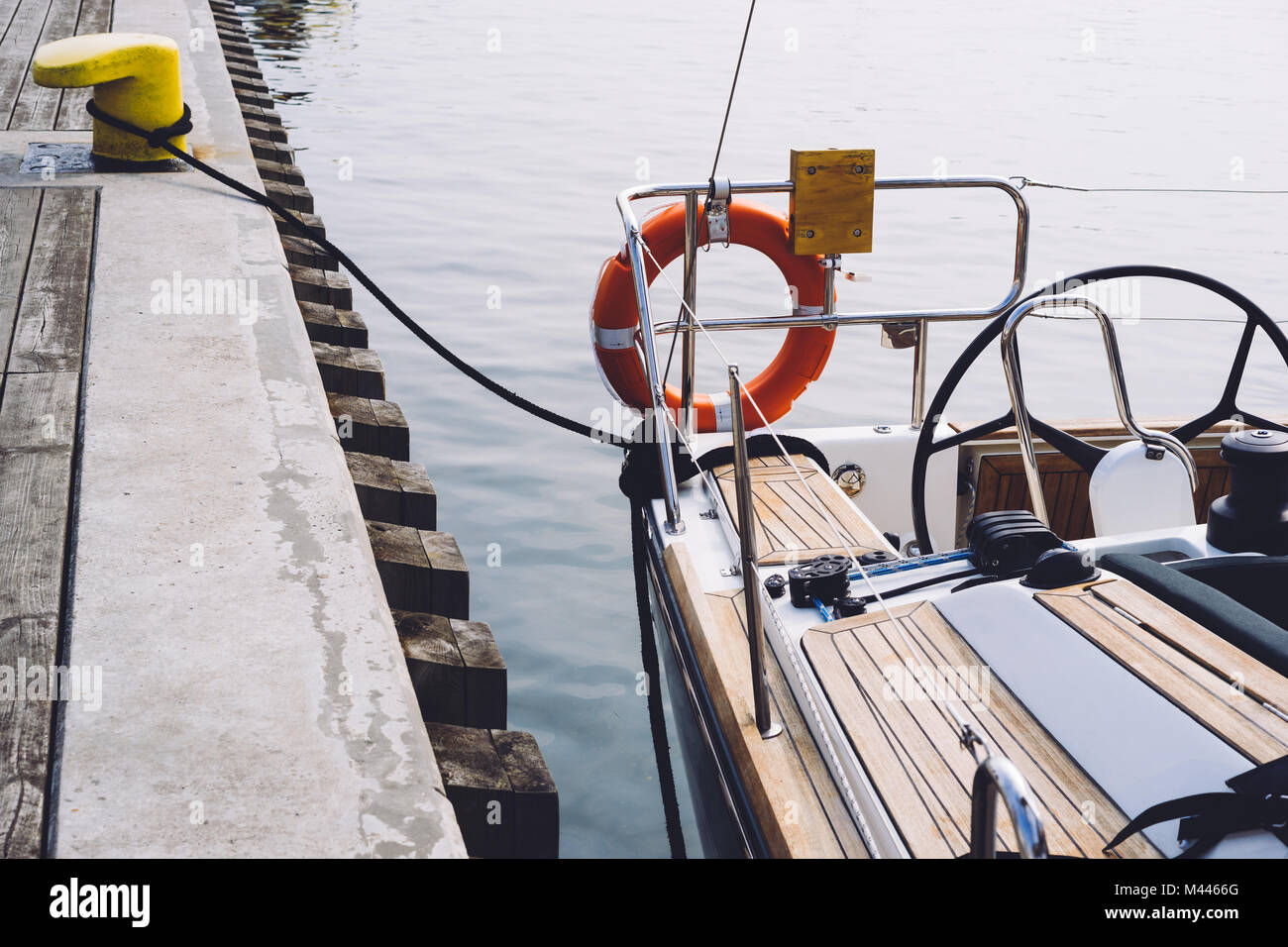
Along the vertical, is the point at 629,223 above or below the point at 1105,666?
above

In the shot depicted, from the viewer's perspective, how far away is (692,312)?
2.89 meters

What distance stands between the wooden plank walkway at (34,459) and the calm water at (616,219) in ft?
5.83

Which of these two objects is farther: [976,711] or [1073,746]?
[976,711]

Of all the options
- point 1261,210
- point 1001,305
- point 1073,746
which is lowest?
point 1073,746

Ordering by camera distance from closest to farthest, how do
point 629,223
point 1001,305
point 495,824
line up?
1. point 495,824
2. point 629,223
3. point 1001,305

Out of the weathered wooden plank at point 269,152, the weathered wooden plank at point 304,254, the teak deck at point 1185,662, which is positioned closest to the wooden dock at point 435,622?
the weathered wooden plank at point 304,254

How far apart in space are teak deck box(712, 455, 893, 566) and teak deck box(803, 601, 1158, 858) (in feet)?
1.55

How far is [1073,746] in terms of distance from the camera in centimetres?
194

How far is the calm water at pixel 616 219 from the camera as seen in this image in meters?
4.83

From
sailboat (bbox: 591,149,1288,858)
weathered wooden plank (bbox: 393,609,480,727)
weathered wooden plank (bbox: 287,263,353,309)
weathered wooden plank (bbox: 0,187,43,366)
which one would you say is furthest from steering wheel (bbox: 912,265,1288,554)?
weathered wooden plank (bbox: 287,263,353,309)
